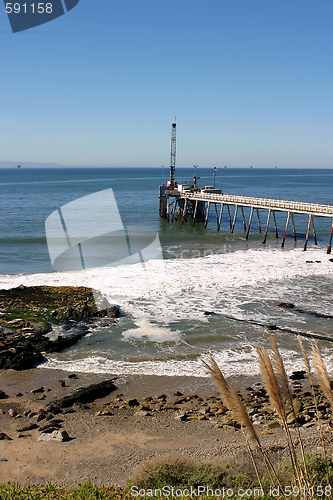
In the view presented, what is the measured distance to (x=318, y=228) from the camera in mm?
54062

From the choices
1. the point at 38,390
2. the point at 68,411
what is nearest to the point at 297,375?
the point at 68,411

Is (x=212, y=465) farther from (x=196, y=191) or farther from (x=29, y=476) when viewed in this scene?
(x=196, y=191)

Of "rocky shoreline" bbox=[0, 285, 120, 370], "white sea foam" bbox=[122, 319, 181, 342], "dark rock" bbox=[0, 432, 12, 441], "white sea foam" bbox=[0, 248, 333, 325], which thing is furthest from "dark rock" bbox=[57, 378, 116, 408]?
"white sea foam" bbox=[0, 248, 333, 325]

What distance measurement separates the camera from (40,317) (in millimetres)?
21859

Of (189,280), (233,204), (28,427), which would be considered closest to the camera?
(28,427)

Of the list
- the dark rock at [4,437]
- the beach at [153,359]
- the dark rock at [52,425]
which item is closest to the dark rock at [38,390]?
the beach at [153,359]

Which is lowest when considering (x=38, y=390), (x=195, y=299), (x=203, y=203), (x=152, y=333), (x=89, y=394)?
(x=38, y=390)

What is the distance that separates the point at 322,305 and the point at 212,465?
15.8 m

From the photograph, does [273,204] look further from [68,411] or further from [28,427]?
[28,427]

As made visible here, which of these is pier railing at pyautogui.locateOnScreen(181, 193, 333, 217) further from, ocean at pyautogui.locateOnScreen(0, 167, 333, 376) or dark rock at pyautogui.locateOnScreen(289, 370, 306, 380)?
dark rock at pyautogui.locateOnScreen(289, 370, 306, 380)

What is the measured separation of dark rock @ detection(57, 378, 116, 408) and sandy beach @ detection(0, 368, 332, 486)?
0.74ft

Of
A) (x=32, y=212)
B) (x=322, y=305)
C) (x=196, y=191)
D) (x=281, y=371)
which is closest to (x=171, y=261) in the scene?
(x=322, y=305)

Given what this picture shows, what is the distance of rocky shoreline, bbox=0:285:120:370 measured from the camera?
58.1 feet

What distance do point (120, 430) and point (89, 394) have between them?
8.69 ft
